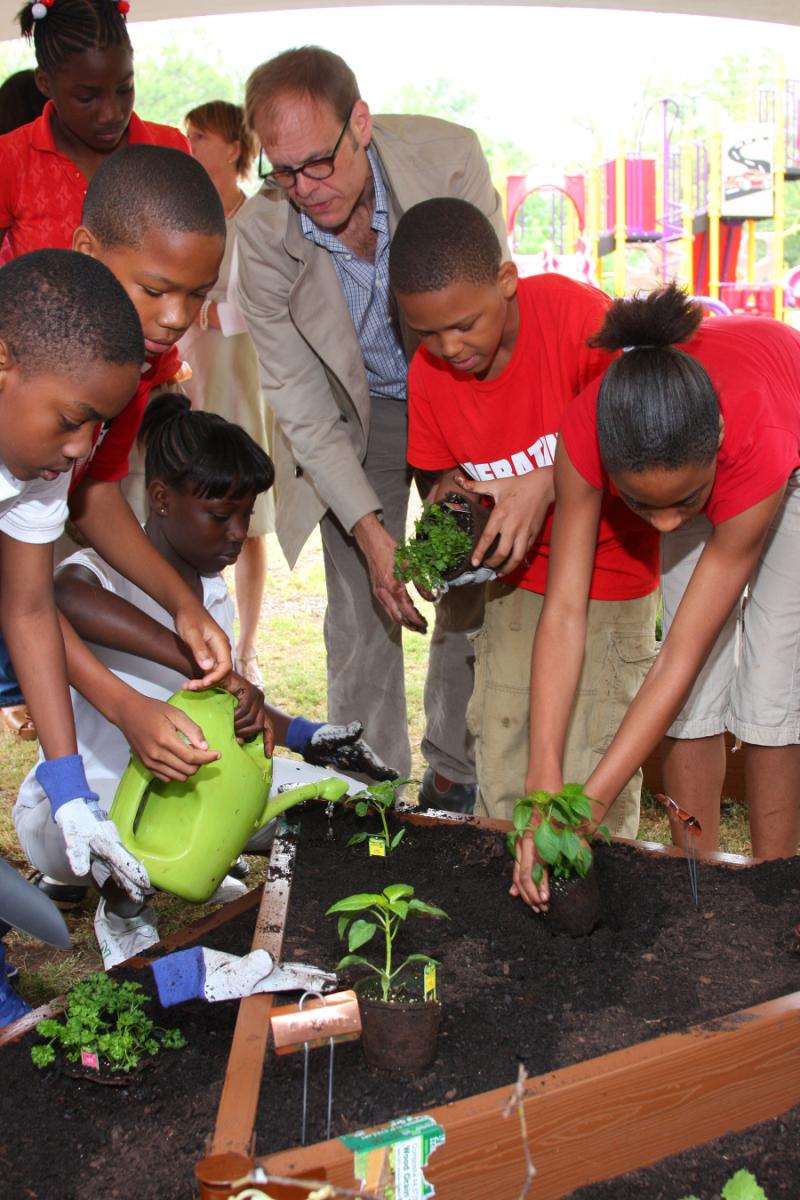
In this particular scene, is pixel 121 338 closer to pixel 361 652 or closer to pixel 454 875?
pixel 454 875

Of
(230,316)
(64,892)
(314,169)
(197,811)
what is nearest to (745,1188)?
(197,811)

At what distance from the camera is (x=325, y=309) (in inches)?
108

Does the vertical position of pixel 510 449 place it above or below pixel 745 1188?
above

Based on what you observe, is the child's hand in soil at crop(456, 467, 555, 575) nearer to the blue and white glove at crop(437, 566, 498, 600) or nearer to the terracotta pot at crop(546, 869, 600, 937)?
the blue and white glove at crop(437, 566, 498, 600)

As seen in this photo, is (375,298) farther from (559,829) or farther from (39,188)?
(559,829)

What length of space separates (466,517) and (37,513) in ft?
2.96

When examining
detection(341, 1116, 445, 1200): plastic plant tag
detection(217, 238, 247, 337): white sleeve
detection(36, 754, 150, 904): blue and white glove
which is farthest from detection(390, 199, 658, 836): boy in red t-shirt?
detection(217, 238, 247, 337): white sleeve

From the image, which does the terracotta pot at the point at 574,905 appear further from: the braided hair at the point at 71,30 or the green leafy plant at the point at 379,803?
the braided hair at the point at 71,30

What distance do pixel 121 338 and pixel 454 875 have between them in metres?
1.09

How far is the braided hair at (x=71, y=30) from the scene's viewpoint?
2.42 m

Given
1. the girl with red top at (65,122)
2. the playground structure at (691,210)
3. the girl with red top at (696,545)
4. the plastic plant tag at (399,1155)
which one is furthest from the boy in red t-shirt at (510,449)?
the playground structure at (691,210)

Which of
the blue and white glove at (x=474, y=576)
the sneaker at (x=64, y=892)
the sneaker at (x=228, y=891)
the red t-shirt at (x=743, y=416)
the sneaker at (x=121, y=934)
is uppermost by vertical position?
the red t-shirt at (x=743, y=416)

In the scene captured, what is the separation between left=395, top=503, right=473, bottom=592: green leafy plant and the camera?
236 centimetres

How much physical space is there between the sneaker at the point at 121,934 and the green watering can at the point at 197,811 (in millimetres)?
386
